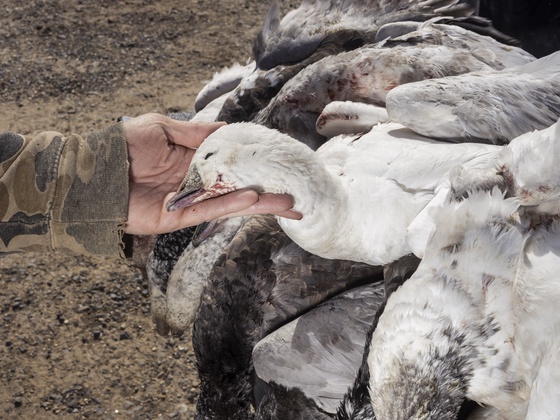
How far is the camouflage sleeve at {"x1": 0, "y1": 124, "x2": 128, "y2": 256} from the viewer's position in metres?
3.05

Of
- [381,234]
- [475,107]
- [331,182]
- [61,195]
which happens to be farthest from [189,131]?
[475,107]

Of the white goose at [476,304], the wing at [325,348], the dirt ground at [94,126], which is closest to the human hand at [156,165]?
the wing at [325,348]

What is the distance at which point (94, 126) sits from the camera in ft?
18.4

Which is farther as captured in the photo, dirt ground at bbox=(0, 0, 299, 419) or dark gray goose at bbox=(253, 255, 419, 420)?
dirt ground at bbox=(0, 0, 299, 419)

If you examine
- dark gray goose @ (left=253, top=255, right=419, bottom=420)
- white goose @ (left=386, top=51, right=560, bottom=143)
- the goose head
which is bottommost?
dark gray goose @ (left=253, top=255, right=419, bottom=420)

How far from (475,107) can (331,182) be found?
53 cm

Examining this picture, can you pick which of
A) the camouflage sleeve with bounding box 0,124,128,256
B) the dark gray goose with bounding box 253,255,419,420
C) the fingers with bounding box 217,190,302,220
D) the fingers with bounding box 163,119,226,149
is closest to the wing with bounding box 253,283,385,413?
the dark gray goose with bounding box 253,255,419,420

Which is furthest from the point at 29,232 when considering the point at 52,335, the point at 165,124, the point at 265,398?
the point at 52,335

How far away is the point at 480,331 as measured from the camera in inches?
87.8

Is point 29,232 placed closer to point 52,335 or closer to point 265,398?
point 265,398

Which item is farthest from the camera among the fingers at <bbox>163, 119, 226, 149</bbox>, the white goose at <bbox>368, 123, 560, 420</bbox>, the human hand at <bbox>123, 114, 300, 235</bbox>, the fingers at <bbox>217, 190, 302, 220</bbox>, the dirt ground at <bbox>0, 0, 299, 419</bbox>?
the dirt ground at <bbox>0, 0, 299, 419</bbox>

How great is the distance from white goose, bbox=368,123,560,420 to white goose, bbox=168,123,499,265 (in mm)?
328

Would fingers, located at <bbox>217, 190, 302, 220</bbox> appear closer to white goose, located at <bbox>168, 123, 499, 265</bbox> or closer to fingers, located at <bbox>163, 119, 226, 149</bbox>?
white goose, located at <bbox>168, 123, 499, 265</bbox>

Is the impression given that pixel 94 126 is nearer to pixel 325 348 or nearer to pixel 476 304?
pixel 325 348
